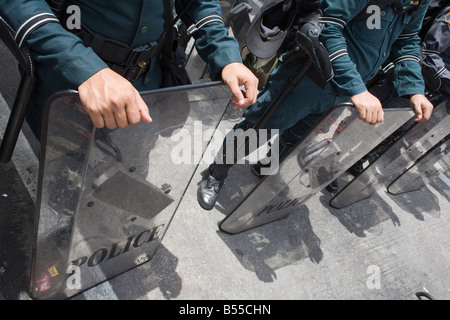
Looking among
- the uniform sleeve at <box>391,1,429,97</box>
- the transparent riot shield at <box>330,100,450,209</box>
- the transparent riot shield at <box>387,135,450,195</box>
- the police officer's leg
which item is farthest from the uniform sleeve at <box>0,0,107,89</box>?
the transparent riot shield at <box>387,135,450,195</box>

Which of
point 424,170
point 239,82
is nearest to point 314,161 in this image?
point 239,82

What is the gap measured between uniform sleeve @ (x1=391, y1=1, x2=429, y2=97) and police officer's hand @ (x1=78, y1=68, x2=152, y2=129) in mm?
2038

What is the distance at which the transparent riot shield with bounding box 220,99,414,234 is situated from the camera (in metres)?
2.11

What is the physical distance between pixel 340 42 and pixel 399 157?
1.65 meters

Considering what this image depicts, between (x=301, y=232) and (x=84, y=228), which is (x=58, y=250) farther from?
(x=301, y=232)

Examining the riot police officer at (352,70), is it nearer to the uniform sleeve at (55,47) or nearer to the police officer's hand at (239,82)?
the police officer's hand at (239,82)

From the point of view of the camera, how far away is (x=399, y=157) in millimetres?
3348

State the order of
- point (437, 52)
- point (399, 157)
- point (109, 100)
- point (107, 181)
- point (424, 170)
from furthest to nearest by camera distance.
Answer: point (424, 170) → point (399, 157) → point (437, 52) → point (107, 181) → point (109, 100)

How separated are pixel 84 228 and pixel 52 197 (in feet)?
0.97

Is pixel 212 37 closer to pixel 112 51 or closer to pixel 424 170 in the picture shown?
pixel 112 51

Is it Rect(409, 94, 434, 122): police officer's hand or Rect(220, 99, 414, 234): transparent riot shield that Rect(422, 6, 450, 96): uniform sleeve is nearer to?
Rect(409, 94, 434, 122): police officer's hand

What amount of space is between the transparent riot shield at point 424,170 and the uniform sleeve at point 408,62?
4.48 feet

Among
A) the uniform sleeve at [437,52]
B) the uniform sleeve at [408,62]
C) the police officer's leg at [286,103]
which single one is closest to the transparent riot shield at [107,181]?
the police officer's leg at [286,103]
